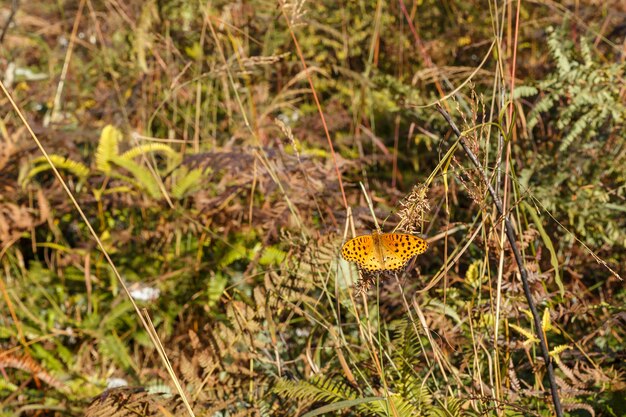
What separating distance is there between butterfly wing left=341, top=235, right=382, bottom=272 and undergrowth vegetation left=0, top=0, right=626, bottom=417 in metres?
0.11

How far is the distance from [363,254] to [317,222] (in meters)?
1.27

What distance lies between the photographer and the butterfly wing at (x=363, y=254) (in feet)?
4.37

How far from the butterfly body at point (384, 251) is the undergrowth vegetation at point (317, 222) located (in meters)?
0.06

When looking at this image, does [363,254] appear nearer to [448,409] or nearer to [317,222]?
[448,409]

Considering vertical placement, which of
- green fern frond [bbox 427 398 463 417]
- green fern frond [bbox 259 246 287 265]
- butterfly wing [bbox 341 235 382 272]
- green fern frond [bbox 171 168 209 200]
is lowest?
green fern frond [bbox 259 246 287 265]

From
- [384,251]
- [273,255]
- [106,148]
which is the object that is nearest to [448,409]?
[384,251]

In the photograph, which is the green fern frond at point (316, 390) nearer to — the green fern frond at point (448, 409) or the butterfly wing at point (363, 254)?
the green fern frond at point (448, 409)

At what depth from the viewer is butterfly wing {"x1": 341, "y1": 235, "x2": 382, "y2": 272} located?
1333 millimetres

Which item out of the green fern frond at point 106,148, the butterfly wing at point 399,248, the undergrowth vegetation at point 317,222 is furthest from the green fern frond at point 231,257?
the butterfly wing at point 399,248

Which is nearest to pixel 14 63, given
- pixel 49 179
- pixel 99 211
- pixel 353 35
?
pixel 49 179

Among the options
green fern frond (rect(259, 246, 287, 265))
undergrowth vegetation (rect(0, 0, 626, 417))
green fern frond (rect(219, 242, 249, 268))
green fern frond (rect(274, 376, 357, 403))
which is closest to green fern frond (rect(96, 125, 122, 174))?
undergrowth vegetation (rect(0, 0, 626, 417))

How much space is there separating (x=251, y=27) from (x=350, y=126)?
0.66m

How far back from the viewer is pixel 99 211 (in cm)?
296

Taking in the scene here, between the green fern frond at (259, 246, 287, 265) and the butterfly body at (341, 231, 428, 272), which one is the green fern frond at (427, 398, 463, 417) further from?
the green fern frond at (259, 246, 287, 265)
